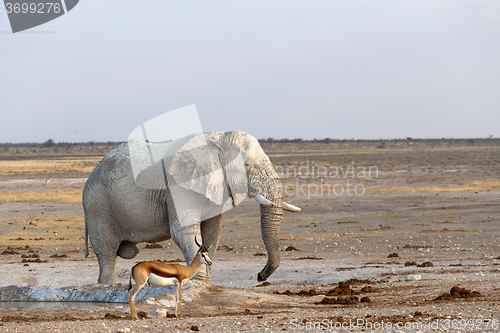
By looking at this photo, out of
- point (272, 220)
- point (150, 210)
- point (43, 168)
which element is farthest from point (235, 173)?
point (43, 168)

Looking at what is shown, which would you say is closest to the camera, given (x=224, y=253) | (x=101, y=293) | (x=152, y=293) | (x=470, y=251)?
(x=152, y=293)

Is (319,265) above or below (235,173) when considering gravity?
below

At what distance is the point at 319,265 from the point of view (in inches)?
626

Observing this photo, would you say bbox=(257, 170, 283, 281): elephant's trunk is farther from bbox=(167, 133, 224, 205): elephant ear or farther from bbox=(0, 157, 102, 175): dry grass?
bbox=(0, 157, 102, 175): dry grass

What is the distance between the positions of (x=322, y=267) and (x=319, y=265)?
1.29 ft

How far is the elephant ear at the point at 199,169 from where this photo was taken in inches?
435

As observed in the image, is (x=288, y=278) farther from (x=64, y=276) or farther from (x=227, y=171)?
(x=64, y=276)

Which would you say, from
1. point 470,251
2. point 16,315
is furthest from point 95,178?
point 470,251

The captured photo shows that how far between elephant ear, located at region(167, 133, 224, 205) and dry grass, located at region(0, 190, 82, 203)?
2566cm

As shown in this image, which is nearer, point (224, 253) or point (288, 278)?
point (288, 278)

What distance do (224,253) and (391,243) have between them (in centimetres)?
559

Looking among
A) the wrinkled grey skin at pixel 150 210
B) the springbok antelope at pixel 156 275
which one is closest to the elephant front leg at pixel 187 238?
the wrinkled grey skin at pixel 150 210

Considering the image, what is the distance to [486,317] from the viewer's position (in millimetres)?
7594

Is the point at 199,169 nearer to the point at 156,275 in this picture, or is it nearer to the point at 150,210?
the point at 150,210
